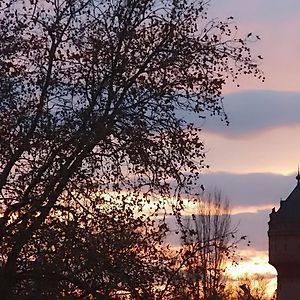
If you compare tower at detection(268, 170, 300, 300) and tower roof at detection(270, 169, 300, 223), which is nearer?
tower at detection(268, 170, 300, 300)

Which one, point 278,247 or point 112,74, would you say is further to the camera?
point 278,247

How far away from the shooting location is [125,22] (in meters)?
18.7

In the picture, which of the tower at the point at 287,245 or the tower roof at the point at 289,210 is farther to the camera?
the tower roof at the point at 289,210

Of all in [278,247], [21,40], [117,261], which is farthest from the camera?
[278,247]

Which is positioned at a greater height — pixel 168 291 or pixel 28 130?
pixel 28 130

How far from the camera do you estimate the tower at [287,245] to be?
57.3m

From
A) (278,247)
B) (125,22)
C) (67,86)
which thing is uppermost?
(278,247)

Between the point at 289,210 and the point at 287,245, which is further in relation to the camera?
the point at 289,210

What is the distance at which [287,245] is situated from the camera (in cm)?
5969

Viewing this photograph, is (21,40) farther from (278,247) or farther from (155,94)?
(278,247)

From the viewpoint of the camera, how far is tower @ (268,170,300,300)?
57281 millimetres

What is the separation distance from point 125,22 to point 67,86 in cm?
167

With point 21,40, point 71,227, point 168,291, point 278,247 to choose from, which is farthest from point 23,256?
point 278,247

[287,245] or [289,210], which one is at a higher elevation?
[289,210]
